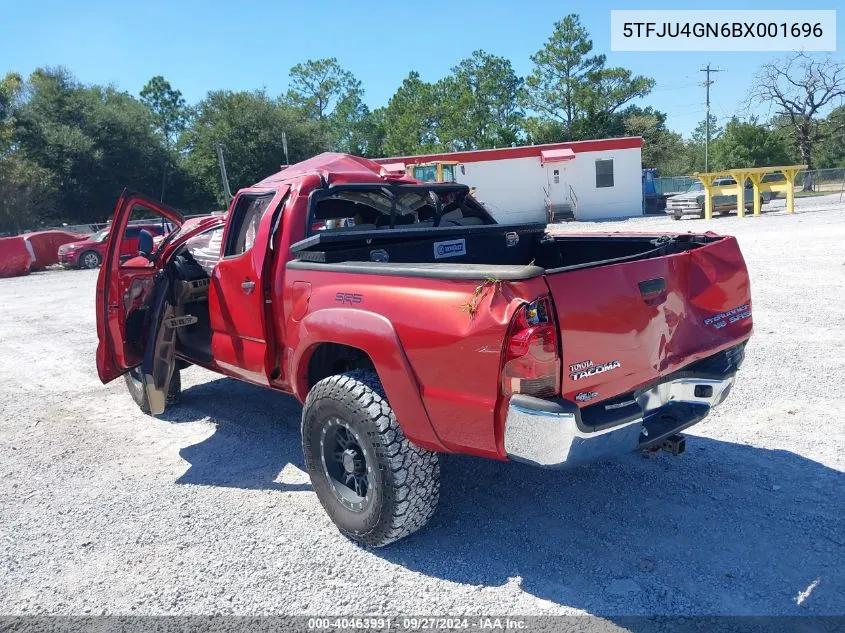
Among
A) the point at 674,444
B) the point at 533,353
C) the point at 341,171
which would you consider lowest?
the point at 674,444

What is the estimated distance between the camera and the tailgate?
2820 millimetres

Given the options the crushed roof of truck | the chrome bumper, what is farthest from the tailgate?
the crushed roof of truck

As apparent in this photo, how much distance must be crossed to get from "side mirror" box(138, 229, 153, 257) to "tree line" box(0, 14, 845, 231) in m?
35.2

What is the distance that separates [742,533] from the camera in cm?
342

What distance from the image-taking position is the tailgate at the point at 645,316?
2820 mm

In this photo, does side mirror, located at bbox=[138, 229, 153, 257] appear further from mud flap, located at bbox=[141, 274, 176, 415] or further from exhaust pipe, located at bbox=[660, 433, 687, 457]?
exhaust pipe, located at bbox=[660, 433, 687, 457]

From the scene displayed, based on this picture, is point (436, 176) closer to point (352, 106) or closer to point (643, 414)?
point (643, 414)

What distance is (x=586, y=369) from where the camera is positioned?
2.85 meters

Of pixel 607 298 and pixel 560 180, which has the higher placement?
pixel 560 180

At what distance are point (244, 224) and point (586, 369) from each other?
3054 millimetres

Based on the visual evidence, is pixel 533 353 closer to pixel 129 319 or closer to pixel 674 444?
pixel 674 444

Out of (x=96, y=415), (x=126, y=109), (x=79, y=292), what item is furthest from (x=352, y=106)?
(x=96, y=415)

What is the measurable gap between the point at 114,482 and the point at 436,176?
26.3m

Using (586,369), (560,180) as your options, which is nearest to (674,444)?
(586,369)
